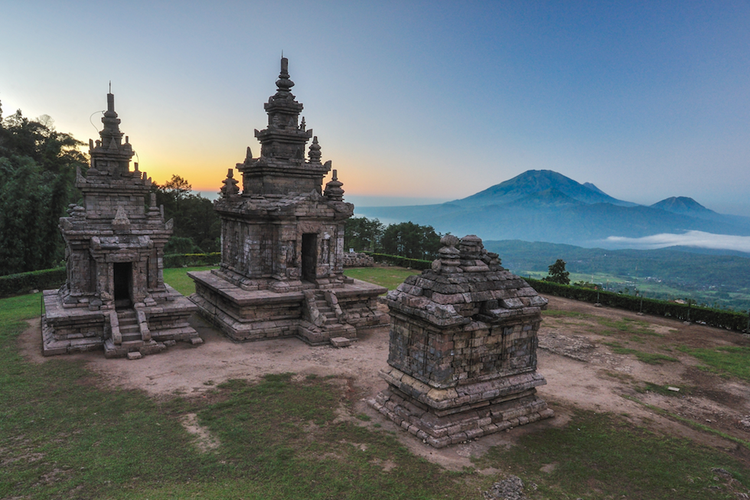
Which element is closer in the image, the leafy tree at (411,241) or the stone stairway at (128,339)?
the stone stairway at (128,339)

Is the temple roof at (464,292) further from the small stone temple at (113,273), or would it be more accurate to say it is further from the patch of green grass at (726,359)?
the small stone temple at (113,273)

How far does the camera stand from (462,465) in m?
8.16

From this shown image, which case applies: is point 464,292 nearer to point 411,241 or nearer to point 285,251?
point 285,251

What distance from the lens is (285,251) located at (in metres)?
17.2

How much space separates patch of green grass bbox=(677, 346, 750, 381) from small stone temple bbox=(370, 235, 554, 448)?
27.1ft

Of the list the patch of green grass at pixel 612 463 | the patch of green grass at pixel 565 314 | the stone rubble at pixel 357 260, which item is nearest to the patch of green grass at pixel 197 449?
the patch of green grass at pixel 612 463

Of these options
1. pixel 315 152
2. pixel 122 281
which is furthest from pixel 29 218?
pixel 315 152

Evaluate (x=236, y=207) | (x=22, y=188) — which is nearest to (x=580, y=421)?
(x=236, y=207)

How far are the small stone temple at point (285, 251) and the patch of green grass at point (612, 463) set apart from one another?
7.99 metres

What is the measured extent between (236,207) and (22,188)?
51.1 ft

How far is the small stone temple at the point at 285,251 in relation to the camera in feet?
53.7

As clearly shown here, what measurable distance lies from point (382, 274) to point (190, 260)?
46.9 ft

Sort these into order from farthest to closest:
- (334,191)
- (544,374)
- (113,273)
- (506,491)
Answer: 1. (334,191)
2. (113,273)
3. (544,374)
4. (506,491)

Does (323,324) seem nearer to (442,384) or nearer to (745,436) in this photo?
(442,384)
